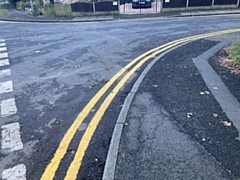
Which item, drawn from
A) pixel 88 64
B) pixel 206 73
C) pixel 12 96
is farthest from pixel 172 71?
pixel 12 96

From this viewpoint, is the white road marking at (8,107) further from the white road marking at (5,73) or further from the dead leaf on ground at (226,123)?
the dead leaf on ground at (226,123)

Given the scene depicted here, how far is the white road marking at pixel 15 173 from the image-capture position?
11.6ft

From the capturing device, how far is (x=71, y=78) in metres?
7.36

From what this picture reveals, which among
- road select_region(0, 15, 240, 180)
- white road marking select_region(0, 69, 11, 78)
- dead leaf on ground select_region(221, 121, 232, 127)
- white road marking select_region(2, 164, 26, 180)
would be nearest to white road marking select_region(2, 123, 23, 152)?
road select_region(0, 15, 240, 180)

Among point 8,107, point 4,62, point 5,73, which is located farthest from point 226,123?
Result: point 4,62

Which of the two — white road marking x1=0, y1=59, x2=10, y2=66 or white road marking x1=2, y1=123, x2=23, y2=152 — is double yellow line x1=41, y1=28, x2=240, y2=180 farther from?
white road marking x1=0, y1=59, x2=10, y2=66

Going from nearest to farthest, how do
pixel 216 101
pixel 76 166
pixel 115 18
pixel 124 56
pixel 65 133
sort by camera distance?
pixel 76 166 → pixel 65 133 → pixel 216 101 → pixel 124 56 → pixel 115 18

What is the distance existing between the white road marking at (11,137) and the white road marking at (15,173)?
1.73 feet

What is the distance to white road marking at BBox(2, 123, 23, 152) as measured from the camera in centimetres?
425

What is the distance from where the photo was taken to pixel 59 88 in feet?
21.9

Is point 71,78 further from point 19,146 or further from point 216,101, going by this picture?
point 216,101

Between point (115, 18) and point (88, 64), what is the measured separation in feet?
43.2

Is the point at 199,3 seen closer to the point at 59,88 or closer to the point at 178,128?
the point at 59,88

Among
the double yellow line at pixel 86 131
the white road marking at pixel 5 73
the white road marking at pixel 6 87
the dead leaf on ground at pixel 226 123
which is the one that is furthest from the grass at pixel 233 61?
the white road marking at pixel 5 73
